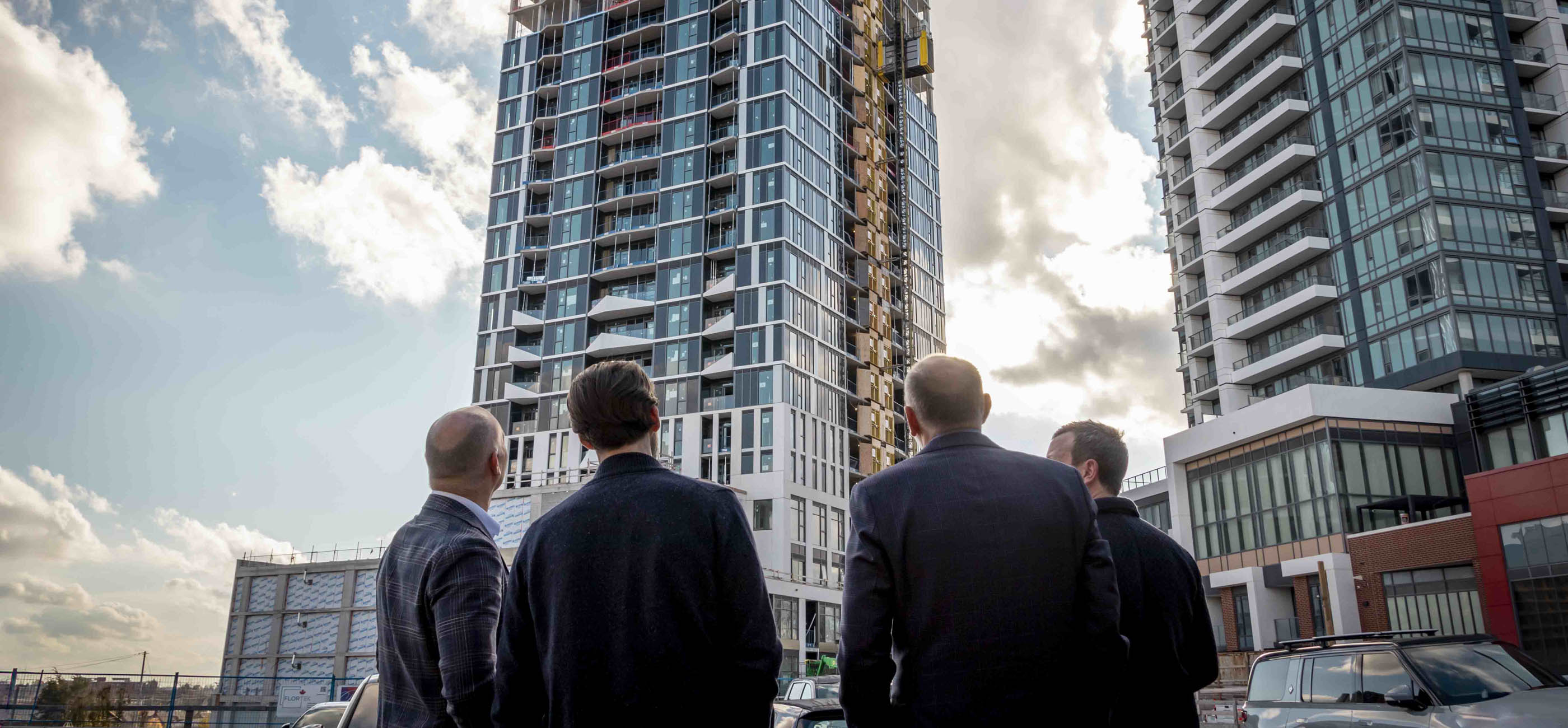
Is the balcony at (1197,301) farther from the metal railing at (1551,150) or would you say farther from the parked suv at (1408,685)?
the parked suv at (1408,685)

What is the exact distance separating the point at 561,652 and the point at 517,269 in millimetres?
79437

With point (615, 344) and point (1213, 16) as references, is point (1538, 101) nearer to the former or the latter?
point (1213, 16)

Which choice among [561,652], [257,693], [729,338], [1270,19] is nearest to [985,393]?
[561,652]

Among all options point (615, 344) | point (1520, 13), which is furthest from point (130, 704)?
point (1520, 13)

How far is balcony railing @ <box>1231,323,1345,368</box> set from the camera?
53.0 m

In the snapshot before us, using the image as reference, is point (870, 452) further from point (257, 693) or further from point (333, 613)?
point (257, 693)

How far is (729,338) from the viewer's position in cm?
7212

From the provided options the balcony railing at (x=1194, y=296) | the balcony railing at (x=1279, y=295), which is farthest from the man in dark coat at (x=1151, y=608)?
the balcony railing at (x=1194, y=296)

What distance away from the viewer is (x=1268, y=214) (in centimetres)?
5588

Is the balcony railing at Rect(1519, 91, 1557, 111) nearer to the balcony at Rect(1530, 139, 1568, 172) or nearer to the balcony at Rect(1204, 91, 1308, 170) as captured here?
the balcony at Rect(1530, 139, 1568, 172)

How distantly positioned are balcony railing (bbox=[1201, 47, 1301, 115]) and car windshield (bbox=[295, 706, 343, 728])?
57.8m

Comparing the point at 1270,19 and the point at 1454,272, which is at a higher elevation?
the point at 1270,19

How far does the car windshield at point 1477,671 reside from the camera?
27.5ft

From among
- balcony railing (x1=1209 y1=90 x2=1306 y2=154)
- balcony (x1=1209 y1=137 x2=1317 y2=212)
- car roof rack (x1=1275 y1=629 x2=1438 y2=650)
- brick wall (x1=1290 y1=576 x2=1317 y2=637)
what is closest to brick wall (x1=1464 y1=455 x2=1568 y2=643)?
brick wall (x1=1290 y1=576 x2=1317 y2=637)
